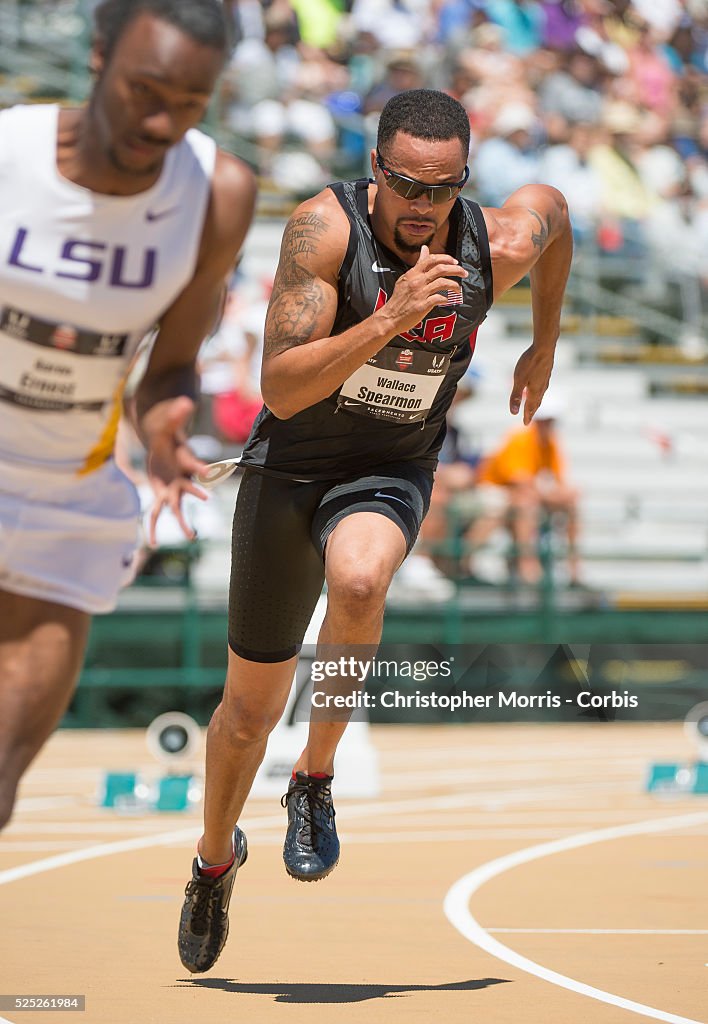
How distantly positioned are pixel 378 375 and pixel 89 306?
50.0 inches

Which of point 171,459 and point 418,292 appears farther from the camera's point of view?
point 418,292

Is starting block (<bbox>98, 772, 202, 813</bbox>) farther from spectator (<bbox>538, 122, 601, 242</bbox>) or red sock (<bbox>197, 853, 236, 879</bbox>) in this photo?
spectator (<bbox>538, 122, 601, 242</bbox>)

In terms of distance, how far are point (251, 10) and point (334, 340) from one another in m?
14.8

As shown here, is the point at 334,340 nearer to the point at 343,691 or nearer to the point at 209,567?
the point at 343,691

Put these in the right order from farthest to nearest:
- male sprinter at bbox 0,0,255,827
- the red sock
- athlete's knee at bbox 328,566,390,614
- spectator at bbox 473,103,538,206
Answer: spectator at bbox 473,103,538,206, the red sock, athlete's knee at bbox 328,566,390,614, male sprinter at bbox 0,0,255,827

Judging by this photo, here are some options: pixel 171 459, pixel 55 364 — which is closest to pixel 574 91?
pixel 55 364

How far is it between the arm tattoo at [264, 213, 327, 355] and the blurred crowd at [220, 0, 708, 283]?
529 inches

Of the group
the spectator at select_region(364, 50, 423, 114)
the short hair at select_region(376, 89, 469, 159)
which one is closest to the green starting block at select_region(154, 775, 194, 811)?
the short hair at select_region(376, 89, 469, 159)

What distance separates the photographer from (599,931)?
6.81 meters

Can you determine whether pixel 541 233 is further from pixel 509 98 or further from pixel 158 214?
pixel 509 98

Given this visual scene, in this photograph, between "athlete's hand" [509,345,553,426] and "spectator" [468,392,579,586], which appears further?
"spectator" [468,392,579,586]

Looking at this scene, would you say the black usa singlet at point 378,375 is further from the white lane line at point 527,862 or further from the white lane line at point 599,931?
the white lane line at point 599,931

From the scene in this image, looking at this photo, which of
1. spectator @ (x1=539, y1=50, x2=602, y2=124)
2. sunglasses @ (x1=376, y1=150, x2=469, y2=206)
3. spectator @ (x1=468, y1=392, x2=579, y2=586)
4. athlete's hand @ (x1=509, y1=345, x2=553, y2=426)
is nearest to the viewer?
sunglasses @ (x1=376, y1=150, x2=469, y2=206)

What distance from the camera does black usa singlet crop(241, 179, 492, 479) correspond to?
5586mm
